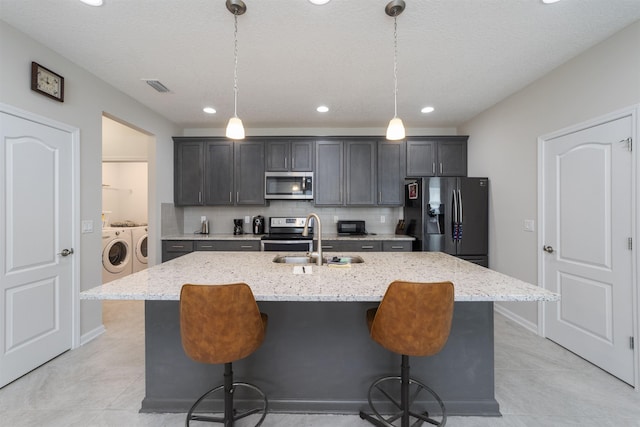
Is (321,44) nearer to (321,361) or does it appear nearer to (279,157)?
(279,157)

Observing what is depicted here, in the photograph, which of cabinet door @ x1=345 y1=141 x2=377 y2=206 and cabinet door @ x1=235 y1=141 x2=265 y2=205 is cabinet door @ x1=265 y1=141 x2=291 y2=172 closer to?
cabinet door @ x1=235 y1=141 x2=265 y2=205

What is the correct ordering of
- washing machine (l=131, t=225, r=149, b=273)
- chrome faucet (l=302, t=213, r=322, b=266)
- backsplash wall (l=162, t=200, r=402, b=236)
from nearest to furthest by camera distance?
chrome faucet (l=302, t=213, r=322, b=266) < backsplash wall (l=162, t=200, r=402, b=236) < washing machine (l=131, t=225, r=149, b=273)

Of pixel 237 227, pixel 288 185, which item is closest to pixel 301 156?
pixel 288 185

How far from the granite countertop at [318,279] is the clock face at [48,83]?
1.77 meters

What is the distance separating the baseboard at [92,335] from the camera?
2.64 metres

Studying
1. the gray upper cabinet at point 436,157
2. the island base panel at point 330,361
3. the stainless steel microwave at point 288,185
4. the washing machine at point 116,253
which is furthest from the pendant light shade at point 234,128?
the washing machine at point 116,253

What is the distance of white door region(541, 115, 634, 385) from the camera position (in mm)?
2092

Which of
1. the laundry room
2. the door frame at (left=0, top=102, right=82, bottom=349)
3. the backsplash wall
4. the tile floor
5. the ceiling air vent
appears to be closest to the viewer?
the tile floor

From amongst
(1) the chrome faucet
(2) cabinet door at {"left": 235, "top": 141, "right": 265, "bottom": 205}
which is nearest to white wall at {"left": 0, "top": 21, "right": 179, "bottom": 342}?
(2) cabinet door at {"left": 235, "top": 141, "right": 265, "bottom": 205}

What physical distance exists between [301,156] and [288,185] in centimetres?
48

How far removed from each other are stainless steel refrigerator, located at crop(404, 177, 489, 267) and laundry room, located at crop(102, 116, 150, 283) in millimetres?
3829

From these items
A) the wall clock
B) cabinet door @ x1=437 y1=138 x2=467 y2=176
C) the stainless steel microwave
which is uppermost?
the wall clock

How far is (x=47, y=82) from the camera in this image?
90.3 inches

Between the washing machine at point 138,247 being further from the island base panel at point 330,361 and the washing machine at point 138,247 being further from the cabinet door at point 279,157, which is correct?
the island base panel at point 330,361
